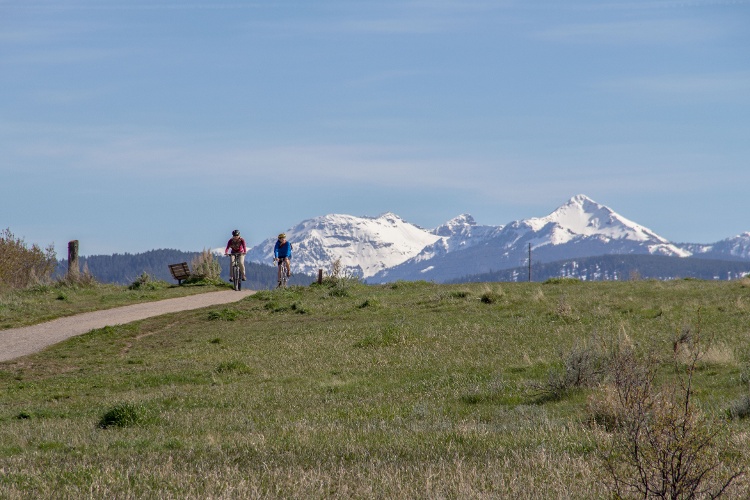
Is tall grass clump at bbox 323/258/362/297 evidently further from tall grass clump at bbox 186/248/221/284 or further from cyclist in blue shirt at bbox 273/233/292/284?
tall grass clump at bbox 186/248/221/284

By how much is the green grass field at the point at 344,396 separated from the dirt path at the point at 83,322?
2.93 ft

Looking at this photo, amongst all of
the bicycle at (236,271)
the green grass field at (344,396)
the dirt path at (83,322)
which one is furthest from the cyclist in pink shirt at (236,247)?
the green grass field at (344,396)

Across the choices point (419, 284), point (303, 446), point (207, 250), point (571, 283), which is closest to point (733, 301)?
point (571, 283)

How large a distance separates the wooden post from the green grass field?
6.18 metres

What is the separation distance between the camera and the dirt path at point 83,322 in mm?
24059

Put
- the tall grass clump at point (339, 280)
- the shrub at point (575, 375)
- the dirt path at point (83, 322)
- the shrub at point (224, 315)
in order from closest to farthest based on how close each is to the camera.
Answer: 1. the shrub at point (575, 375)
2. the dirt path at point (83, 322)
3. the shrub at point (224, 315)
4. the tall grass clump at point (339, 280)

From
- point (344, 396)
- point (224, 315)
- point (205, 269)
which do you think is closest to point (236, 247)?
point (205, 269)

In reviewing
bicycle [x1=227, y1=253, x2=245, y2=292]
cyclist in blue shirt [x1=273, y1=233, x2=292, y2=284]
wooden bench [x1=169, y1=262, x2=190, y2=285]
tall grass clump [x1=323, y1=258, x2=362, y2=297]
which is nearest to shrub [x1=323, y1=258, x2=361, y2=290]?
tall grass clump [x1=323, y1=258, x2=362, y2=297]

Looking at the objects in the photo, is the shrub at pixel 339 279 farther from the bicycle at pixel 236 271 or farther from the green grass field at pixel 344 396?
the bicycle at pixel 236 271

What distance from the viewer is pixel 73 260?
41188 mm

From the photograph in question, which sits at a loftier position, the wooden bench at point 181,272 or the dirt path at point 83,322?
the wooden bench at point 181,272

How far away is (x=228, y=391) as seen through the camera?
16.6 m

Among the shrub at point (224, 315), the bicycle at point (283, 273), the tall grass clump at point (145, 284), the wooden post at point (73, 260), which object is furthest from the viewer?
the wooden post at point (73, 260)

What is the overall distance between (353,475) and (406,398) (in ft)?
21.8
